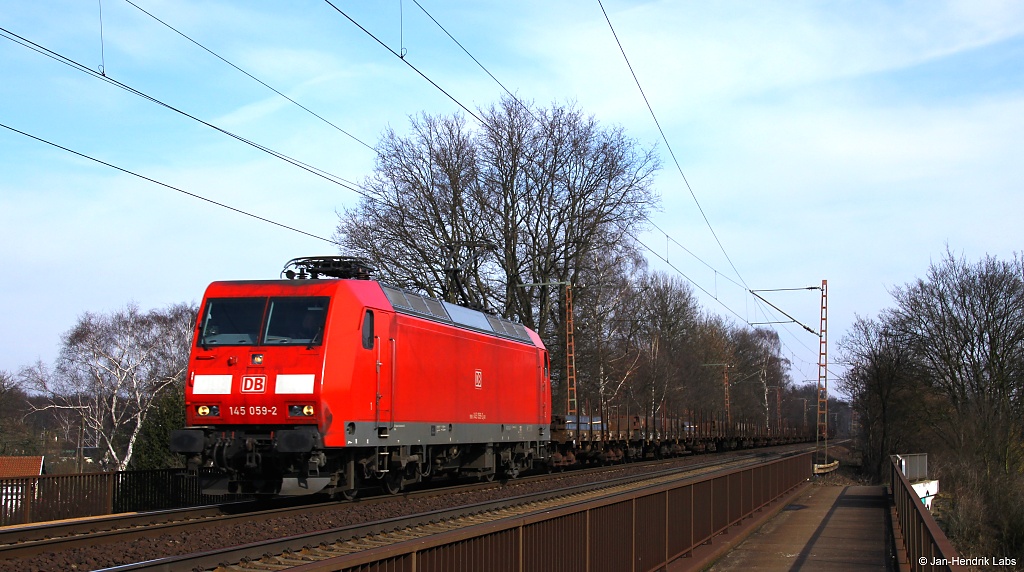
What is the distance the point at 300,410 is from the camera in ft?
43.0

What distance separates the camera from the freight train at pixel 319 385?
43.2ft

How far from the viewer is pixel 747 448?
58312mm

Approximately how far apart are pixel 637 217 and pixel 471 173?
25.1ft

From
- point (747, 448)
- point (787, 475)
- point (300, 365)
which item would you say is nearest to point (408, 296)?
point (300, 365)

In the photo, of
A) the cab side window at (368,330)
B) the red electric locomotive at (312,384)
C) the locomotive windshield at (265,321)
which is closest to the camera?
the red electric locomotive at (312,384)

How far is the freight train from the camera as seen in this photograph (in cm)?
1317

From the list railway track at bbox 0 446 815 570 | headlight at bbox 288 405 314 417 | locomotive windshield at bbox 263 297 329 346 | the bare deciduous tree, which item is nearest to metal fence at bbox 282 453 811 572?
railway track at bbox 0 446 815 570

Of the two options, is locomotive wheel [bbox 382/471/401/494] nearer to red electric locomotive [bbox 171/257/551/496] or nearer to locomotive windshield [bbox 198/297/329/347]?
red electric locomotive [bbox 171/257/551/496]

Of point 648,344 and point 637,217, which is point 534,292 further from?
point 648,344

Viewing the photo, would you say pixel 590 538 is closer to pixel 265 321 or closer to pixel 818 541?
pixel 265 321

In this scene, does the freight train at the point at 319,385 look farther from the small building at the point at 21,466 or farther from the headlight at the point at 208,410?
the small building at the point at 21,466

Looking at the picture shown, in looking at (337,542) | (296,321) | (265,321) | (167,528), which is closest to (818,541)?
(337,542)

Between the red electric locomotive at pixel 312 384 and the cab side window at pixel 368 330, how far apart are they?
0.05 feet

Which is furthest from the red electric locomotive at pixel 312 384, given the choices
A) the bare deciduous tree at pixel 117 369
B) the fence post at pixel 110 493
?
the bare deciduous tree at pixel 117 369
